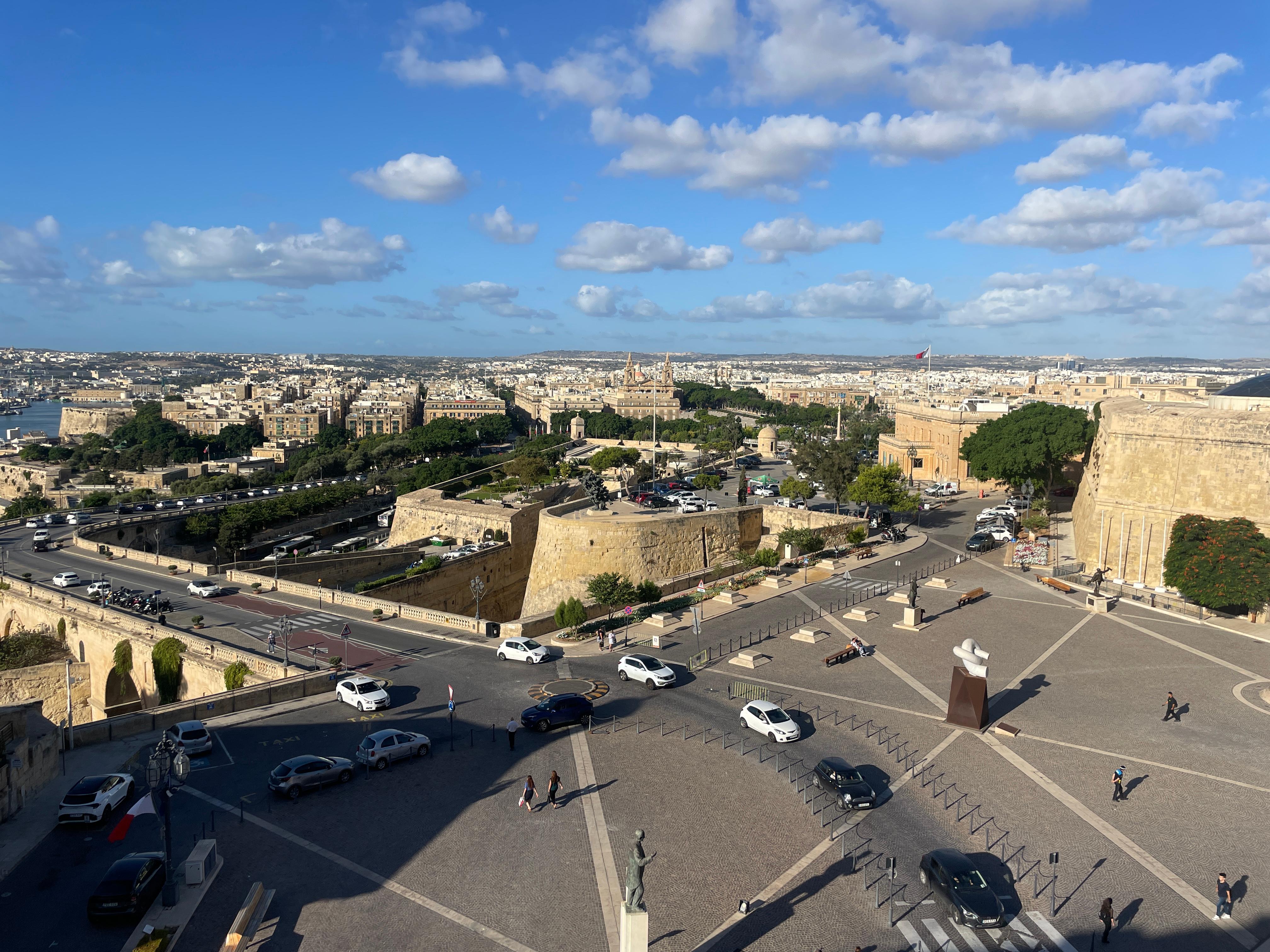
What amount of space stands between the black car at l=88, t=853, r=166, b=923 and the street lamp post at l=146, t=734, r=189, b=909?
178 mm

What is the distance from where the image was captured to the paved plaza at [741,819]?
11.4 metres

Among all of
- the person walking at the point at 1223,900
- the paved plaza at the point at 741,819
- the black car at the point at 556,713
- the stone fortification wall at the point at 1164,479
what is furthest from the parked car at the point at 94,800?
the stone fortification wall at the point at 1164,479

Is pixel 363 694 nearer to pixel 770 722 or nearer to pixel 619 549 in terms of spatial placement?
pixel 770 722

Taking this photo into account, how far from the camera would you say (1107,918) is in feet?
36.1

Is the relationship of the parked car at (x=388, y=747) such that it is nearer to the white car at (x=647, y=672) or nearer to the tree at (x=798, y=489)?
the white car at (x=647, y=672)

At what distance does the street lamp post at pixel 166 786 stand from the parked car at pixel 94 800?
3324 mm

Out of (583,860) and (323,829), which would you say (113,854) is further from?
(583,860)

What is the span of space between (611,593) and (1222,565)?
20.3m

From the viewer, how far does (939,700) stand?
20.0m

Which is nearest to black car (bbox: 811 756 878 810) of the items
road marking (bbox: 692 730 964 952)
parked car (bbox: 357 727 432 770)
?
road marking (bbox: 692 730 964 952)

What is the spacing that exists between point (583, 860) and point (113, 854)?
24.7 ft

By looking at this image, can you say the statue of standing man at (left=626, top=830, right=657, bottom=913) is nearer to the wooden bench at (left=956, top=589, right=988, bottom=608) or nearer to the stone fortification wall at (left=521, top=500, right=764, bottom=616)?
the wooden bench at (left=956, top=589, right=988, bottom=608)

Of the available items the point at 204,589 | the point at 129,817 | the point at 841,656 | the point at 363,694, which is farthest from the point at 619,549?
the point at 129,817

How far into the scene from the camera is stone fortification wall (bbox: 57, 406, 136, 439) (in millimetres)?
136500
